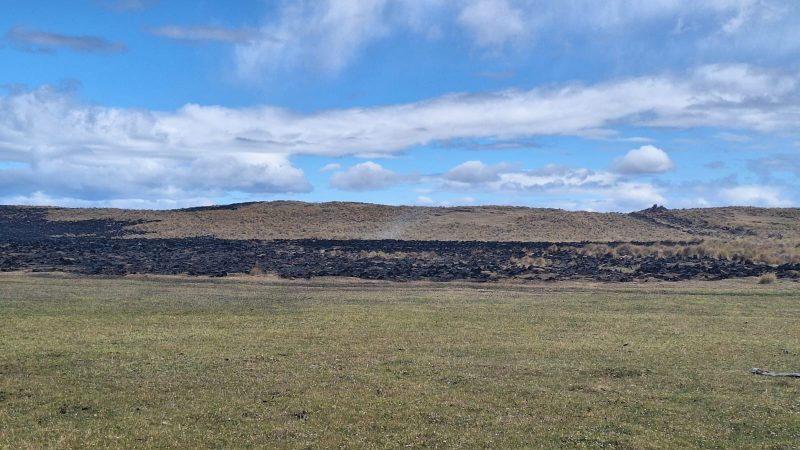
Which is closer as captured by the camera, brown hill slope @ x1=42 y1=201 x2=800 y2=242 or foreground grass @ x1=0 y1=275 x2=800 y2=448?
foreground grass @ x1=0 y1=275 x2=800 y2=448

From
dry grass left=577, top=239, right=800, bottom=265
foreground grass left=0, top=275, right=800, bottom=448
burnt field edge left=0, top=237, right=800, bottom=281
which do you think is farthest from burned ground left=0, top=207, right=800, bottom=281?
foreground grass left=0, top=275, right=800, bottom=448

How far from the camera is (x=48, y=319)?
23703mm

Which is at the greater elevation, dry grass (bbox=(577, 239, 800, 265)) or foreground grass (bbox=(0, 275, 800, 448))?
dry grass (bbox=(577, 239, 800, 265))

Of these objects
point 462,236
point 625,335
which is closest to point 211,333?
point 625,335

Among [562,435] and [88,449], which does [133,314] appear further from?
[562,435]

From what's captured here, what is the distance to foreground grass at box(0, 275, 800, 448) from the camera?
1157 cm

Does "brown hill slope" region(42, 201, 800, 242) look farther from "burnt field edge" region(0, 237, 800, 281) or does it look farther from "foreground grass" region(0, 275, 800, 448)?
"foreground grass" region(0, 275, 800, 448)

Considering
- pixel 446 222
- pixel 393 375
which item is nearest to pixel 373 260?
pixel 393 375

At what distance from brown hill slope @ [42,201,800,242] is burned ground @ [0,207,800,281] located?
55.3 feet

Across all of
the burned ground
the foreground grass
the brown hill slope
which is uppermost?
the brown hill slope

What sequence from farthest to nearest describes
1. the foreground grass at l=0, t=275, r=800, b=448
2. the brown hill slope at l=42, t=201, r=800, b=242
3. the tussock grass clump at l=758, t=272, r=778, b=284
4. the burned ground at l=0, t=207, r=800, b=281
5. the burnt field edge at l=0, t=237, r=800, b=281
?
the brown hill slope at l=42, t=201, r=800, b=242, the burned ground at l=0, t=207, r=800, b=281, the burnt field edge at l=0, t=237, r=800, b=281, the tussock grass clump at l=758, t=272, r=778, b=284, the foreground grass at l=0, t=275, r=800, b=448

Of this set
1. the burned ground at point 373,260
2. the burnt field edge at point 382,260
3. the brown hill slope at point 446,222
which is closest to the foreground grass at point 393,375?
the burnt field edge at point 382,260

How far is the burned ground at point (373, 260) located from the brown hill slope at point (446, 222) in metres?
16.8

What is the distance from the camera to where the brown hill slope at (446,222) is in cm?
9738
